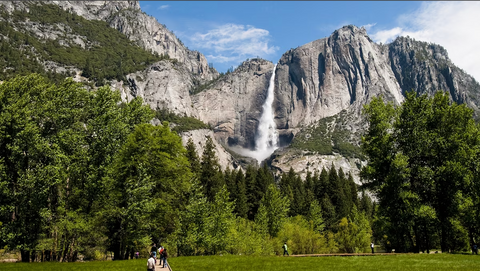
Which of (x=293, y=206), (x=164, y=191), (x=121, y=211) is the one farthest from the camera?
(x=293, y=206)

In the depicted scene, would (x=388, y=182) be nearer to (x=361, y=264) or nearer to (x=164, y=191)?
(x=361, y=264)

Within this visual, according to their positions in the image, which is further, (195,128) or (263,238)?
(195,128)

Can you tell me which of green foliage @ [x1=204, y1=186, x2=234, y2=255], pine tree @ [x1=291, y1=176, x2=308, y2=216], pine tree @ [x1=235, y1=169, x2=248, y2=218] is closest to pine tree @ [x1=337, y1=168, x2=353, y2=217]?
pine tree @ [x1=291, y1=176, x2=308, y2=216]

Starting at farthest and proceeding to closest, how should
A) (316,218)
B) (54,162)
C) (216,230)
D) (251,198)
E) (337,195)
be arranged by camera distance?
1. (337,195)
2. (251,198)
3. (316,218)
4. (216,230)
5. (54,162)

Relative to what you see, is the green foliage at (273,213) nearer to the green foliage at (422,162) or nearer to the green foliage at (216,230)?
the green foliage at (216,230)

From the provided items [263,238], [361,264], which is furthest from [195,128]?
[361,264]

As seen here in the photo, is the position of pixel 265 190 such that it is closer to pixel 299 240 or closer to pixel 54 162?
pixel 299 240

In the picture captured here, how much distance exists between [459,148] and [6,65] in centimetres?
17944

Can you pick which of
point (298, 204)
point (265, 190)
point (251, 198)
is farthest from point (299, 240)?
point (265, 190)

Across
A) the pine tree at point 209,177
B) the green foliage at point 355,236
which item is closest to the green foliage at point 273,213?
the pine tree at point 209,177

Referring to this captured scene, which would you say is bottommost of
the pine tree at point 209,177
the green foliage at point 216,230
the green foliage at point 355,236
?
the green foliage at point 355,236

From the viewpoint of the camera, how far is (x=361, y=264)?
68.7ft

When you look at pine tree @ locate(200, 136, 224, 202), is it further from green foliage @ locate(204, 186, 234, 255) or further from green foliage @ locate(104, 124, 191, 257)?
green foliage @ locate(104, 124, 191, 257)

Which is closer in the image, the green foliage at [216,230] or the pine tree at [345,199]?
the green foliage at [216,230]
